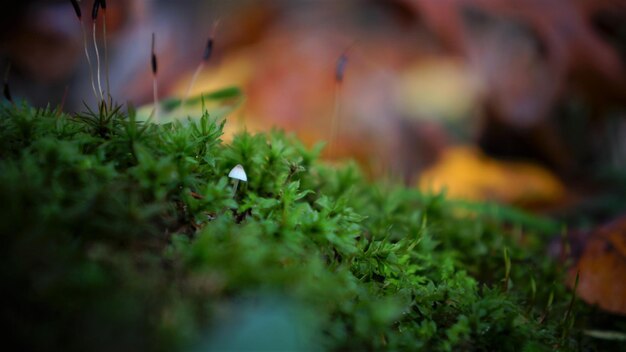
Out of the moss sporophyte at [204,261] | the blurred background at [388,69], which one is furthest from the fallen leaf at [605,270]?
the blurred background at [388,69]

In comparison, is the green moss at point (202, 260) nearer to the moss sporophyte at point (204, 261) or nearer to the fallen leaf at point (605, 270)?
the moss sporophyte at point (204, 261)

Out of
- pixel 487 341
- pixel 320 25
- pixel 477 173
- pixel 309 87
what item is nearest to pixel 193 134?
pixel 487 341

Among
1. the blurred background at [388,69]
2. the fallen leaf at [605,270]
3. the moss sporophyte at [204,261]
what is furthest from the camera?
the blurred background at [388,69]

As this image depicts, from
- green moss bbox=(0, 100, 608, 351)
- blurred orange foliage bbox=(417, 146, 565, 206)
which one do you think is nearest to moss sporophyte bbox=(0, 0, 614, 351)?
green moss bbox=(0, 100, 608, 351)

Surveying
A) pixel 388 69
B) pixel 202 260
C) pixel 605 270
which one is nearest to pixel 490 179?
pixel 388 69

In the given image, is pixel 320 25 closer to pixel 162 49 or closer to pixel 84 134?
pixel 162 49

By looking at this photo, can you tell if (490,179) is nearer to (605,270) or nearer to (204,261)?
(605,270)
